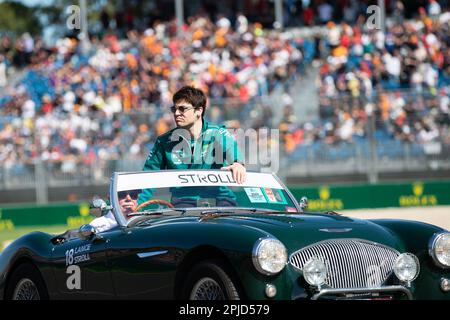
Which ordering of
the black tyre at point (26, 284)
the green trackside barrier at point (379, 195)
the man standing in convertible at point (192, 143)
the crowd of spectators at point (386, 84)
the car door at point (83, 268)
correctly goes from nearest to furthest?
the car door at point (83, 268) < the black tyre at point (26, 284) < the man standing in convertible at point (192, 143) < the crowd of spectators at point (386, 84) < the green trackside barrier at point (379, 195)

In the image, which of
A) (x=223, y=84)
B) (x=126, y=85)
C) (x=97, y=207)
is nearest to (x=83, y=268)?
(x=97, y=207)

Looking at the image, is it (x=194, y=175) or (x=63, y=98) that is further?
(x=63, y=98)

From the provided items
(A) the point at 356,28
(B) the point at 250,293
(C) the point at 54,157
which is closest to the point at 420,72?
(A) the point at 356,28

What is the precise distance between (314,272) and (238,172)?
73.8 inches

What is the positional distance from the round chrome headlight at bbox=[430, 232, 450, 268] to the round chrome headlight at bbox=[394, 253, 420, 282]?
15cm

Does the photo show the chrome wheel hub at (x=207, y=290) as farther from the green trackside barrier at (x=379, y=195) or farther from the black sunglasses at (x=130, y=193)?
the green trackside barrier at (x=379, y=195)

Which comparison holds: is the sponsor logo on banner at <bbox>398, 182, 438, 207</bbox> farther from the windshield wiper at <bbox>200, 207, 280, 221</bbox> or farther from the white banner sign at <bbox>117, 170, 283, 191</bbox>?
the windshield wiper at <bbox>200, 207, 280, 221</bbox>

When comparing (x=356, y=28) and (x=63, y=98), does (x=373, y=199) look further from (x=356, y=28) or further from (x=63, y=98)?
(x=63, y=98)

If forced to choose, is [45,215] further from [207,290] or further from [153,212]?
[207,290]

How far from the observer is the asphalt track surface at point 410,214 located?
695 inches

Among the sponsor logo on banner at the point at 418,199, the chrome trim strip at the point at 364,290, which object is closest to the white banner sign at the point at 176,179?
the chrome trim strip at the point at 364,290

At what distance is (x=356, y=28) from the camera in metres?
23.9

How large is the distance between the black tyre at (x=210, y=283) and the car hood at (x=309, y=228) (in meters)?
0.36

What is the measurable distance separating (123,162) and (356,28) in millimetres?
6811
